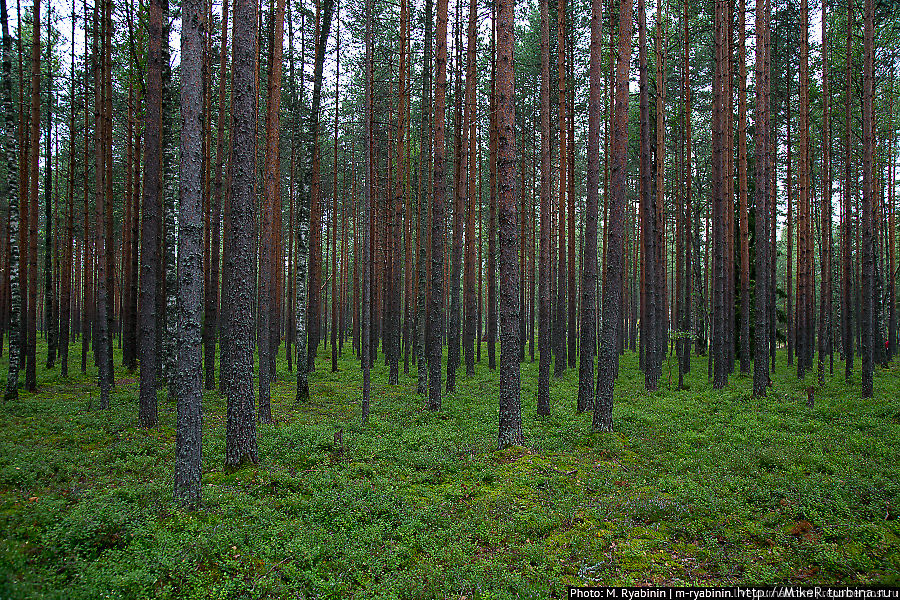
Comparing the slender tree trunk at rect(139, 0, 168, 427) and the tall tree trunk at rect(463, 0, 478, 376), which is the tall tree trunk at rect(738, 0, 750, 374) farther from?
the slender tree trunk at rect(139, 0, 168, 427)

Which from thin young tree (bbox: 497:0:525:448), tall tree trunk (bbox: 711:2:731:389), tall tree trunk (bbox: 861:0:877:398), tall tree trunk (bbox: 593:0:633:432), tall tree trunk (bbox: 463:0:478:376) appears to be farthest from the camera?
tall tree trunk (bbox: 711:2:731:389)

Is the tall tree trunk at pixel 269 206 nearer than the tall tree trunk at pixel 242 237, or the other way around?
the tall tree trunk at pixel 242 237

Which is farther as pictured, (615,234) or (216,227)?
(216,227)

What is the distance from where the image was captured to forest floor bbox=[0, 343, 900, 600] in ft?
15.0

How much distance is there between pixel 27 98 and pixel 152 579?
21.0 metres

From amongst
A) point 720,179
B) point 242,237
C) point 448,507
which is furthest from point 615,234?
point 720,179

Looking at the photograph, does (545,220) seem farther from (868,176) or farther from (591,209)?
(868,176)

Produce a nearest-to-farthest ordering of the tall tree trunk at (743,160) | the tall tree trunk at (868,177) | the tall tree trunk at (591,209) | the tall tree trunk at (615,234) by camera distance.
A: 1. the tall tree trunk at (615,234)
2. the tall tree trunk at (591,209)
3. the tall tree trunk at (868,177)
4. the tall tree trunk at (743,160)

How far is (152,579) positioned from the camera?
14.4 feet

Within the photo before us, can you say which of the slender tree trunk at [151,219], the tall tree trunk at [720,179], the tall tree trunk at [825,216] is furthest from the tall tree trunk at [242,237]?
the tall tree trunk at [825,216]

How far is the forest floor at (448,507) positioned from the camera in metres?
4.56

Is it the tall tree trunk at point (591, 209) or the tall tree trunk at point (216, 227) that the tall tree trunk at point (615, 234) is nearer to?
the tall tree trunk at point (591, 209)

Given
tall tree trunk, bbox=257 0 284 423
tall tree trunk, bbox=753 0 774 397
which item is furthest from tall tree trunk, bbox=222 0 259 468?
tall tree trunk, bbox=753 0 774 397

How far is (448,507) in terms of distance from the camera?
6348 mm
